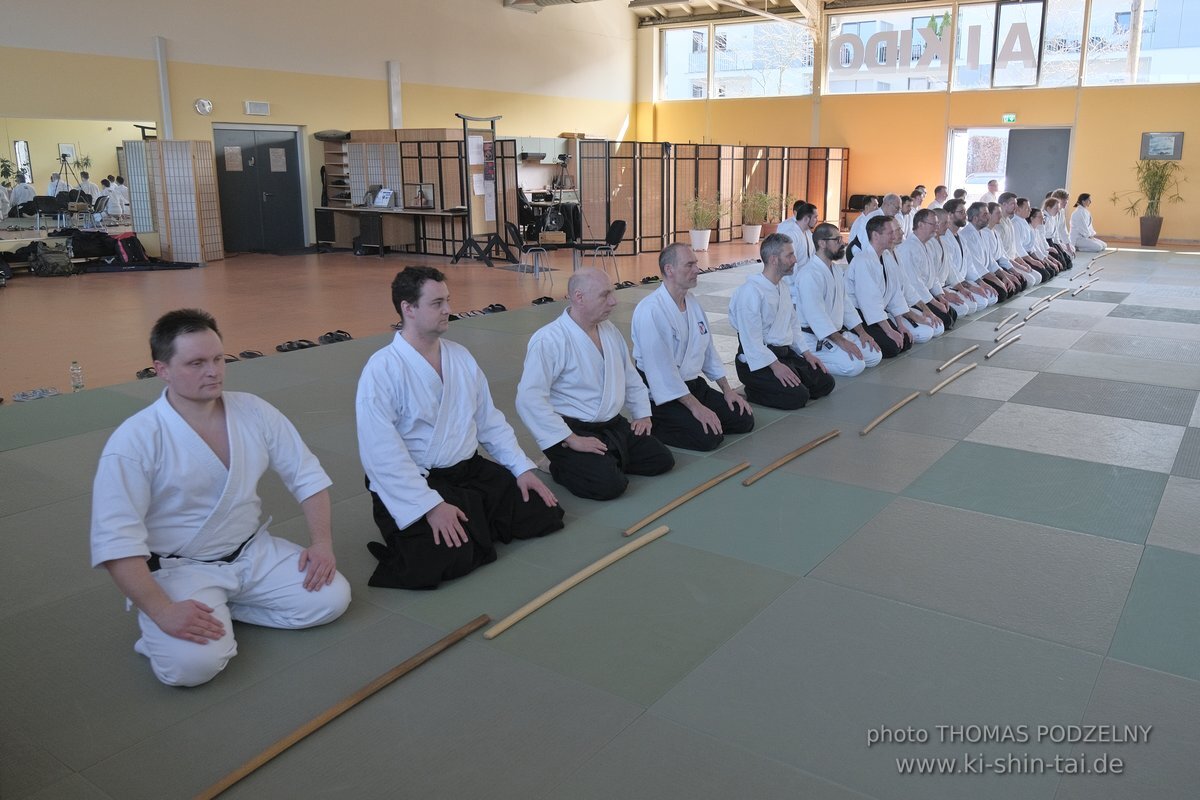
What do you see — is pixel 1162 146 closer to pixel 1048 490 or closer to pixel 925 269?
pixel 925 269

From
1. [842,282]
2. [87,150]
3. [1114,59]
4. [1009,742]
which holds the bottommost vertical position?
[1009,742]

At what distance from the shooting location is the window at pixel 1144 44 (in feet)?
59.2

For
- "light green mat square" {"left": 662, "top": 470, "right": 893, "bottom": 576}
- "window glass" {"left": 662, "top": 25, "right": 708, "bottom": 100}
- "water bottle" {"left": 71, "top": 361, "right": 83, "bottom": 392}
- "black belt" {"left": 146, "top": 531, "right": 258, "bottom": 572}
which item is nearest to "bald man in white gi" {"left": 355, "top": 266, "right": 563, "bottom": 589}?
"black belt" {"left": 146, "top": 531, "right": 258, "bottom": 572}

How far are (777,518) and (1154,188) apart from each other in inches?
720

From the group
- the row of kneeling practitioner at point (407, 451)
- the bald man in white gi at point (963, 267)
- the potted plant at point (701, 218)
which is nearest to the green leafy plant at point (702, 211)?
the potted plant at point (701, 218)

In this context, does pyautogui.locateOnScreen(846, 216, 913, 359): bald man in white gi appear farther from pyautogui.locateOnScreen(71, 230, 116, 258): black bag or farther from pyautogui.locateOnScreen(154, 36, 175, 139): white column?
pyautogui.locateOnScreen(154, 36, 175, 139): white column

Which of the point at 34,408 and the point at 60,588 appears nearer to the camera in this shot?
the point at 60,588

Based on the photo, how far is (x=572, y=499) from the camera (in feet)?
15.0

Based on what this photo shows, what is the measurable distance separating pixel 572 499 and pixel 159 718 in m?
2.24

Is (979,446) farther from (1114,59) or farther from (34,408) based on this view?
(1114,59)

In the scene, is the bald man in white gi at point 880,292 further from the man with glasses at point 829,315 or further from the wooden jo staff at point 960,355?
the wooden jo staff at point 960,355

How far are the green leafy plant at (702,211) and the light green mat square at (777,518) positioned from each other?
13.3 meters

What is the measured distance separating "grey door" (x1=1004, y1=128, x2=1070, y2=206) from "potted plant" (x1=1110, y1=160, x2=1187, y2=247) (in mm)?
1466

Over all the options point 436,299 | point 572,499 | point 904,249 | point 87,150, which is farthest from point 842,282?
point 87,150
